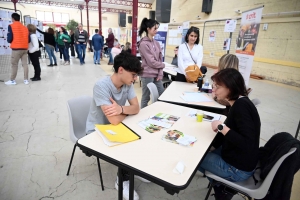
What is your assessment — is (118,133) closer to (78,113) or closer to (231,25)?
(78,113)

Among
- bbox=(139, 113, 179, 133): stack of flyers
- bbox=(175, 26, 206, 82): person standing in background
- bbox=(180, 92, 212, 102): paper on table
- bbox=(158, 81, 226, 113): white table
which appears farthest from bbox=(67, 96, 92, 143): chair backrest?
bbox=(175, 26, 206, 82): person standing in background

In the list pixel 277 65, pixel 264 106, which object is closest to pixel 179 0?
pixel 277 65

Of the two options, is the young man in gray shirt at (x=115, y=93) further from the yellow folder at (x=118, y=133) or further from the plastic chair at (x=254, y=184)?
the plastic chair at (x=254, y=184)

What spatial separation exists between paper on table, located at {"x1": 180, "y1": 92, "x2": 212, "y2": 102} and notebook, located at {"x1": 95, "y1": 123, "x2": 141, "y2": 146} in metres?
0.95

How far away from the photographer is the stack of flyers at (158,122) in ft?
4.36

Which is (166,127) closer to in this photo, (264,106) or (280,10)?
(264,106)

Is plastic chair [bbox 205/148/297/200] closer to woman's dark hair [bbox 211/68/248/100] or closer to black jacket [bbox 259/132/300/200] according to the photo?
black jacket [bbox 259/132/300/200]

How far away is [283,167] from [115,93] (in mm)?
1169

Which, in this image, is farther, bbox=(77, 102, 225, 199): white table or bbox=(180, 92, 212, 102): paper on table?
bbox=(180, 92, 212, 102): paper on table

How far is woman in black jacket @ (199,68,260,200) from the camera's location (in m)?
1.06

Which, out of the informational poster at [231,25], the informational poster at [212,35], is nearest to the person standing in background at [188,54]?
the informational poster at [231,25]

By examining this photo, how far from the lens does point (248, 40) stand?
3.07 m

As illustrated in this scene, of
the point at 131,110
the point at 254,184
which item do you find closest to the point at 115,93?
the point at 131,110

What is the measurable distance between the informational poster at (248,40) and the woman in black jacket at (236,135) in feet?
6.84
